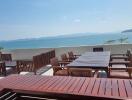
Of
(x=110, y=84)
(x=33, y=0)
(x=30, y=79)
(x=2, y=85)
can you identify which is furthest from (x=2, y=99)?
(x=33, y=0)

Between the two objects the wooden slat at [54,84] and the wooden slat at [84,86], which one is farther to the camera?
the wooden slat at [54,84]

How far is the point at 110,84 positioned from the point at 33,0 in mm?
11724

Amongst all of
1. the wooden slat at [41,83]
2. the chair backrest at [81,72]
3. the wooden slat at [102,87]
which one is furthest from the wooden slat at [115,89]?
the wooden slat at [41,83]

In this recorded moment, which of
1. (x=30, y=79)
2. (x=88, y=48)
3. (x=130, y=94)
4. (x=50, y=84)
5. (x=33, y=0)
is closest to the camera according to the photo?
(x=130, y=94)

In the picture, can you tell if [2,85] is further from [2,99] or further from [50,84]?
[50,84]

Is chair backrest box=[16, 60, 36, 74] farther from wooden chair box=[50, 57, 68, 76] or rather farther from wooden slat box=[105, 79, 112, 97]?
wooden slat box=[105, 79, 112, 97]

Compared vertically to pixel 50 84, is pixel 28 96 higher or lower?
lower

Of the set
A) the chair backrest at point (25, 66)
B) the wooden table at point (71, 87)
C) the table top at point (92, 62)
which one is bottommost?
the chair backrest at point (25, 66)

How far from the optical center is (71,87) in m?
2.86

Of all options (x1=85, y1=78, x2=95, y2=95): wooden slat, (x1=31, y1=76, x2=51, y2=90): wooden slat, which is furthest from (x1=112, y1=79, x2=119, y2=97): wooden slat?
(x1=31, y1=76, x2=51, y2=90): wooden slat

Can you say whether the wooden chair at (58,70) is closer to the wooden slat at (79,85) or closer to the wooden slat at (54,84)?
the wooden slat at (54,84)

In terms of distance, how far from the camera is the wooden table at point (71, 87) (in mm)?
2512

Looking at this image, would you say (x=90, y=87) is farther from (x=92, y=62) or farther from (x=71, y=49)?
(x=71, y=49)

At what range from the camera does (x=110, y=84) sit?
114 inches
